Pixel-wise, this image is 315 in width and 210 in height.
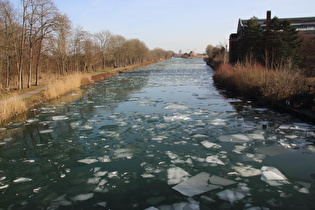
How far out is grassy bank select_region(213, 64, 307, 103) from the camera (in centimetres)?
1105

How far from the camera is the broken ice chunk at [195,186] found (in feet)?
14.1

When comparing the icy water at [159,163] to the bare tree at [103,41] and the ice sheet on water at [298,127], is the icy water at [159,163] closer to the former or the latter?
the ice sheet on water at [298,127]

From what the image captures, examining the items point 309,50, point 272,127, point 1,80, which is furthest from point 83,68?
point 272,127

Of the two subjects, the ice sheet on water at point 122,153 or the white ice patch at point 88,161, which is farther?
the ice sheet on water at point 122,153

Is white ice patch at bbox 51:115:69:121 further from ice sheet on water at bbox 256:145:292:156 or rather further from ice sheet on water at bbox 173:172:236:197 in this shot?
ice sheet on water at bbox 256:145:292:156

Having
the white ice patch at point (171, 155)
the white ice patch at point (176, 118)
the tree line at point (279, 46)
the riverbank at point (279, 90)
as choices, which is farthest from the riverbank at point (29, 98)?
the tree line at point (279, 46)

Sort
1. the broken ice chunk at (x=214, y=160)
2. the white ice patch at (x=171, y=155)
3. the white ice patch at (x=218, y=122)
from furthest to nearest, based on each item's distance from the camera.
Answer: the white ice patch at (x=218, y=122)
the white ice patch at (x=171, y=155)
the broken ice chunk at (x=214, y=160)

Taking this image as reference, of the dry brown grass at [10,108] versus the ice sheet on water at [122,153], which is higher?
the dry brown grass at [10,108]

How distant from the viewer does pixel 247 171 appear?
503cm

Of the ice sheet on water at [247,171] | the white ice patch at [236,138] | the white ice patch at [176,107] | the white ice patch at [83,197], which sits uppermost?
the white ice patch at [176,107]

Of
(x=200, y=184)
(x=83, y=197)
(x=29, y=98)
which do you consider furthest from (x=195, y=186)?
(x=29, y=98)

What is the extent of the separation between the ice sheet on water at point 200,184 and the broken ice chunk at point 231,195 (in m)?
0.20

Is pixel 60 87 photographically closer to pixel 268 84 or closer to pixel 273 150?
pixel 268 84

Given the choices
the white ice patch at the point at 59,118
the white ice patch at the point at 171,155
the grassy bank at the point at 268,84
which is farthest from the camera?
the grassy bank at the point at 268,84
